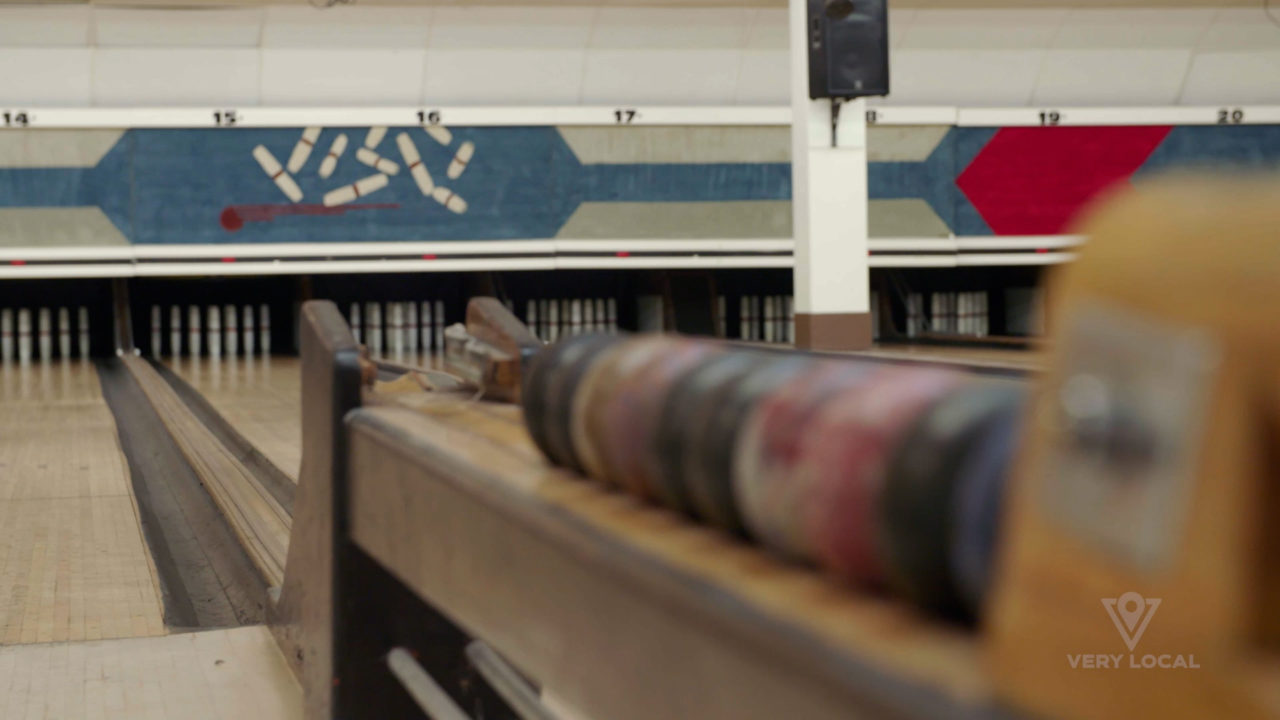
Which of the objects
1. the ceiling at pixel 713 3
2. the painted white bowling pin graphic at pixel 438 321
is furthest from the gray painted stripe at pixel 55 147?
the painted white bowling pin graphic at pixel 438 321

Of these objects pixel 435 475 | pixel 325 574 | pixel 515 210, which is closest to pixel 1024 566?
pixel 435 475

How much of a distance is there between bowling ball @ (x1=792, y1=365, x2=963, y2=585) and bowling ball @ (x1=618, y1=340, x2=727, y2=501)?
0.77 feet

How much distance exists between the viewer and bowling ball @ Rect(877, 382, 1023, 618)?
2.15 ft

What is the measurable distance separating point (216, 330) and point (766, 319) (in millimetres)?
3480

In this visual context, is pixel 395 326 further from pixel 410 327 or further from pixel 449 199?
→ pixel 449 199

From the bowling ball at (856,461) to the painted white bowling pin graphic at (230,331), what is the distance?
8.17 m

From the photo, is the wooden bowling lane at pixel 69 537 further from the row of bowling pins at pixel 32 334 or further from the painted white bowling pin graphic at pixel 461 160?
the painted white bowling pin graphic at pixel 461 160

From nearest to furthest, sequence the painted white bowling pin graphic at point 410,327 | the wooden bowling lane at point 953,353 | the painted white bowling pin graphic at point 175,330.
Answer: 1. the wooden bowling lane at point 953,353
2. the painted white bowling pin graphic at point 175,330
3. the painted white bowling pin graphic at point 410,327

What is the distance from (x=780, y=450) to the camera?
81cm

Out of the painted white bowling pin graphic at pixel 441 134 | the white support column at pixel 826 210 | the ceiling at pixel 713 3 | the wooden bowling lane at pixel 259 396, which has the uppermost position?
the ceiling at pixel 713 3

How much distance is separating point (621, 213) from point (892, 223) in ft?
5.45

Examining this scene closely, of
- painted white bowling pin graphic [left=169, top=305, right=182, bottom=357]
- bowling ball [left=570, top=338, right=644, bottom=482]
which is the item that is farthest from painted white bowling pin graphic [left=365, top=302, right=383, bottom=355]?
bowling ball [left=570, top=338, right=644, bottom=482]

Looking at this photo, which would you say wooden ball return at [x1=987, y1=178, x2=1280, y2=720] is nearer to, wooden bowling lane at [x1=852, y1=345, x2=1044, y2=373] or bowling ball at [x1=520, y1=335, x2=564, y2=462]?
bowling ball at [x1=520, y1=335, x2=564, y2=462]

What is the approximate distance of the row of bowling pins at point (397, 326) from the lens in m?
8.59
